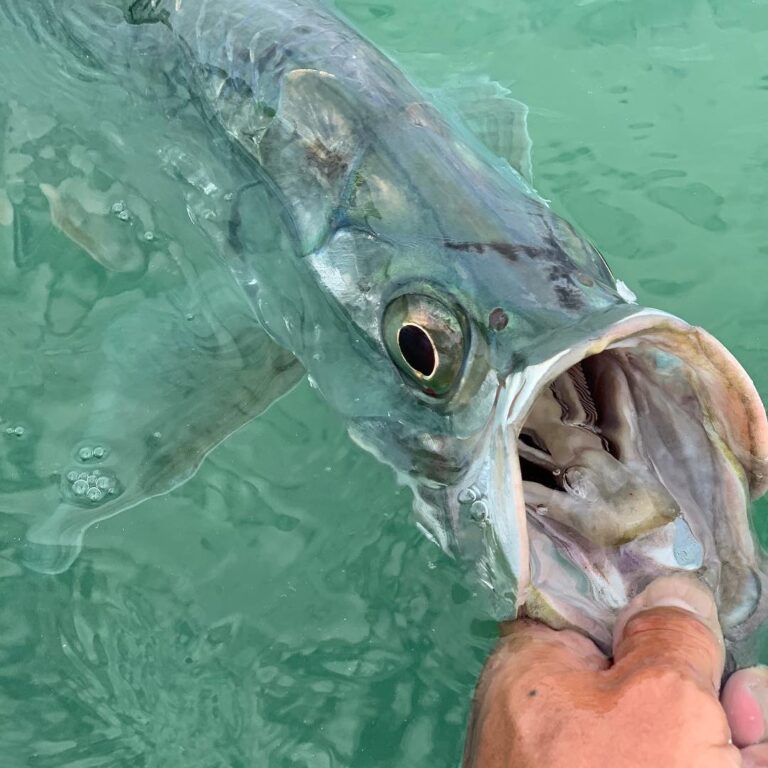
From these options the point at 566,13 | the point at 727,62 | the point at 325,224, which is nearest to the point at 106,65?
the point at 325,224

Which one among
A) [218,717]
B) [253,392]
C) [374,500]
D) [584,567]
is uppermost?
[584,567]

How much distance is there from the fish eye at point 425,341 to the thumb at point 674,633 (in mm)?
569

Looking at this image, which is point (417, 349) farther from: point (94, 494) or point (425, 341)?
point (94, 494)

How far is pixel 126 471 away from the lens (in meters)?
2.76

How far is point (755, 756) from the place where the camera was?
1.59m

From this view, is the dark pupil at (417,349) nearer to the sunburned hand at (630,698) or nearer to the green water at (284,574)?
the sunburned hand at (630,698)

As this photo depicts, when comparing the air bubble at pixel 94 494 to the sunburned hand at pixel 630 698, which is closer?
the sunburned hand at pixel 630 698

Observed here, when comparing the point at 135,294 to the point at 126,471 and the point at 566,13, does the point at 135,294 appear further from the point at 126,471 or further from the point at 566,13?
the point at 566,13

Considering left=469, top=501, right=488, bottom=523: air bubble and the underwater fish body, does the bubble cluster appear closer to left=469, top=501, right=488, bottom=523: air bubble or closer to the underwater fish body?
the underwater fish body

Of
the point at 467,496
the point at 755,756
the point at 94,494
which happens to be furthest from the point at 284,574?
the point at 755,756

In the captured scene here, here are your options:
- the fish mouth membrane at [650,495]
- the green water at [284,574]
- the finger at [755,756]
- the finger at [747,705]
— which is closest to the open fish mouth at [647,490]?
the fish mouth membrane at [650,495]

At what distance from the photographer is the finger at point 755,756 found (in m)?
1.57

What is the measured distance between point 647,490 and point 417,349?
552 mm

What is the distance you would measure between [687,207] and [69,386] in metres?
2.39
